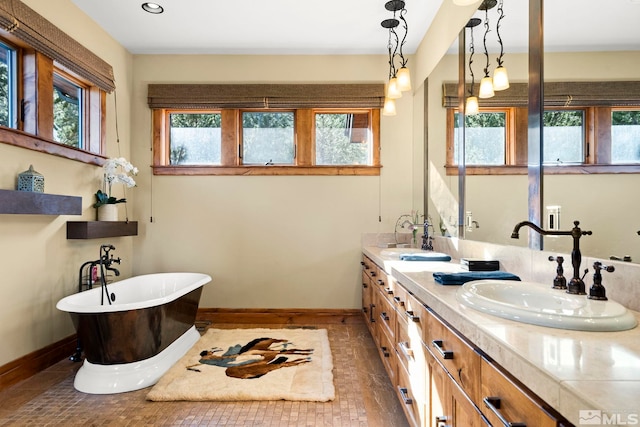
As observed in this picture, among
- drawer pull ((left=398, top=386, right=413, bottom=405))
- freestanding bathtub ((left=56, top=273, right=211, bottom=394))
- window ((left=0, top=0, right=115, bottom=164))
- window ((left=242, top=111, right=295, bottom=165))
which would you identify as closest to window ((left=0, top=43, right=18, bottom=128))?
window ((left=0, top=0, right=115, bottom=164))

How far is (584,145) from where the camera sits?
1.54m

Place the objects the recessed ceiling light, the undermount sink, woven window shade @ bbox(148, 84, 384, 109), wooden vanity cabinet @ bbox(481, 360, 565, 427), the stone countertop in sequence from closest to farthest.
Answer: the stone countertop, wooden vanity cabinet @ bbox(481, 360, 565, 427), the undermount sink, the recessed ceiling light, woven window shade @ bbox(148, 84, 384, 109)

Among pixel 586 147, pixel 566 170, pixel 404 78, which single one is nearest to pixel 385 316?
pixel 566 170

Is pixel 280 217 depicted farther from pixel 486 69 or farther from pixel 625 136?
pixel 625 136

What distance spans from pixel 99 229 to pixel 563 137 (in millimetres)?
3384

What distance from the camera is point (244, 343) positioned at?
10.6ft

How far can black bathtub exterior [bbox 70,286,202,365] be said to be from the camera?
2355mm

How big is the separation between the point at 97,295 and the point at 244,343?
4.04ft

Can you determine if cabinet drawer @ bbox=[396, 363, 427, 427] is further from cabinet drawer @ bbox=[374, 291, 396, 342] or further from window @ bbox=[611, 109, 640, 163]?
window @ bbox=[611, 109, 640, 163]

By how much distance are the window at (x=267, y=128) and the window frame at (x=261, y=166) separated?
0.4 inches

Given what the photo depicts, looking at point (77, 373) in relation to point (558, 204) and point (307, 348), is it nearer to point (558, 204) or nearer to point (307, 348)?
point (307, 348)

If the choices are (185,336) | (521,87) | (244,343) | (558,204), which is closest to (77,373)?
(185,336)

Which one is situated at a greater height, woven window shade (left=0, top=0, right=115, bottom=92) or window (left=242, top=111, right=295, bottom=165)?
woven window shade (left=0, top=0, right=115, bottom=92)

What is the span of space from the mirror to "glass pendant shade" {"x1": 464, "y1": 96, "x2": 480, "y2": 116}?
33 centimetres
